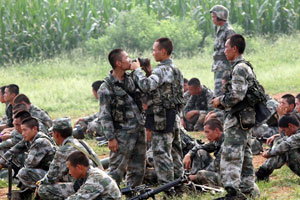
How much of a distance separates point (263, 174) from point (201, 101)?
14.2 ft

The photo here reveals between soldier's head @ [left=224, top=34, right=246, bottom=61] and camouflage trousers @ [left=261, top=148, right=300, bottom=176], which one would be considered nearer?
soldier's head @ [left=224, top=34, right=246, bottom=61]

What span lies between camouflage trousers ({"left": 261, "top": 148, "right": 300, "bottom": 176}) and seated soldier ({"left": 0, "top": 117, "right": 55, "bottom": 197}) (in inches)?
104

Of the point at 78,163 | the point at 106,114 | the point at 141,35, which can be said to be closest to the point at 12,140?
the point at 106,114

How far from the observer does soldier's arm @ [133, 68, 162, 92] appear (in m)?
7.82

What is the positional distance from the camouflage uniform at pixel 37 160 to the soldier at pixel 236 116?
7.10 feet

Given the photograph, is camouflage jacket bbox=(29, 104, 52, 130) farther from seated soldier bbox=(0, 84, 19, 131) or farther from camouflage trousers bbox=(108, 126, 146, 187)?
camouflage trousers bbox=(108, 126, 146, 187)

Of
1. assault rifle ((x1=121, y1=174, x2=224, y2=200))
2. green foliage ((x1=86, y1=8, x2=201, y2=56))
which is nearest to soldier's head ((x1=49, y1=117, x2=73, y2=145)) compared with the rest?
assault rifle ((x1=121, y1=174, x2=224, y2=200))

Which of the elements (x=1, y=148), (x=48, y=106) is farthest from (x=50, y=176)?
(x=48, y=106)

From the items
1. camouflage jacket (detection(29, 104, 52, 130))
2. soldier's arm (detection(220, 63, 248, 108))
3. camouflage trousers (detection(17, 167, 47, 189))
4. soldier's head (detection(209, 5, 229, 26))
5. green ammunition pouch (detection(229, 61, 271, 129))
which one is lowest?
camouflage trousers (detection(17, 167, 47, 189))

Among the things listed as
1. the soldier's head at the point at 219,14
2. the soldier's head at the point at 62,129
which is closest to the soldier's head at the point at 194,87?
the soldier's head at the point at 219,14

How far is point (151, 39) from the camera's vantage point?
21016 millimetres

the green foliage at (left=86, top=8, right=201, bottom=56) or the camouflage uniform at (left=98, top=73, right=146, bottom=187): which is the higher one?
the green foliage at (left=86, top=8, right=201, bottom=56)

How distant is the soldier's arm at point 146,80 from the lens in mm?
7820

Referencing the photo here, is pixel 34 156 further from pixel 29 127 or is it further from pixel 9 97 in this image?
pixel 9 97
